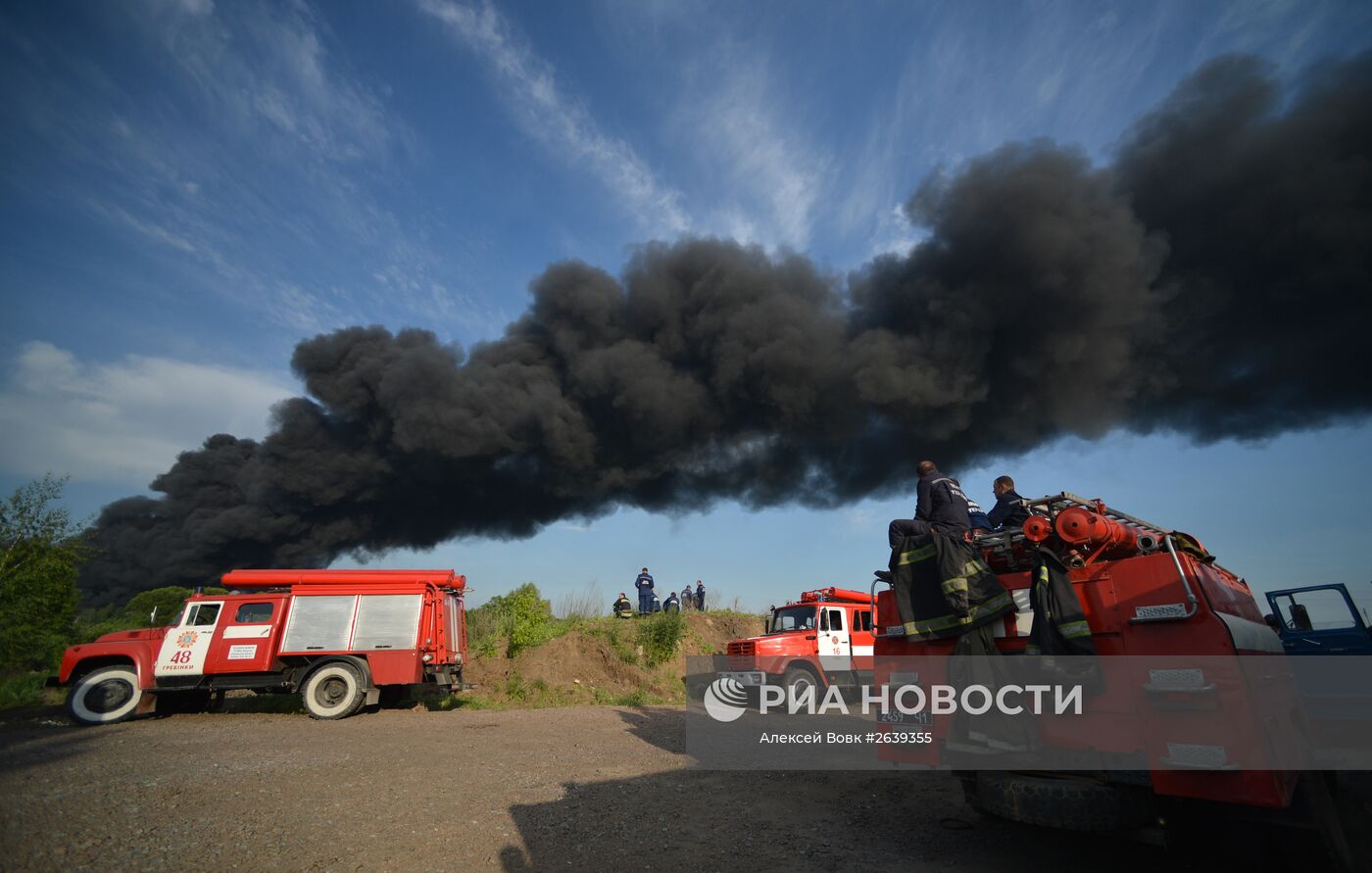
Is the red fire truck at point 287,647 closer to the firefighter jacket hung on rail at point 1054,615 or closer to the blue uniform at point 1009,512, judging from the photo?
the blue uniform at point 1009,512

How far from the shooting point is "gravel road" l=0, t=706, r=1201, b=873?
386 centimetres

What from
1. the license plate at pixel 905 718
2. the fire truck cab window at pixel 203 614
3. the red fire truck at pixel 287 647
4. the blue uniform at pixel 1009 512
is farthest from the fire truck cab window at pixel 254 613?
the blue uniform at pixel 1009 512

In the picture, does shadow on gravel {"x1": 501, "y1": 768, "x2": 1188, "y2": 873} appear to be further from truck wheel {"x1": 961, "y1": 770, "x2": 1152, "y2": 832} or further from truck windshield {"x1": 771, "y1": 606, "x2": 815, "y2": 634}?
truck windshield {"x1": 771, "y1": 606, "x2": 815, "y2": 634}

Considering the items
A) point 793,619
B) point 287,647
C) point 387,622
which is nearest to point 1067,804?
point 793,619

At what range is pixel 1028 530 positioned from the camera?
3699mm

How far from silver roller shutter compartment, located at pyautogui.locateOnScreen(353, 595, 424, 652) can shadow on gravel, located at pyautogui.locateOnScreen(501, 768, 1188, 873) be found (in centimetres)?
637

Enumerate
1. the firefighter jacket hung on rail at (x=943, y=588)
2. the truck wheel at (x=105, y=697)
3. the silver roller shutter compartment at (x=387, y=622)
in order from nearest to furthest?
1. the firefighter jacket hung on rail at (x=943, y=588)
2. the truck wheel at (x=105, y=697)
3. the silver roller shutter compartment at (x=387, y=622)

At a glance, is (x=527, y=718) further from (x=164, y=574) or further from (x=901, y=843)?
(x=164, y=574)

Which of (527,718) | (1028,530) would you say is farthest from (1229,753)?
(527,718)

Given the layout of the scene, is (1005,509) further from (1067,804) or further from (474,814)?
(474,814)

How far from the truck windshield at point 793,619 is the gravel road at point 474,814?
536 centimetres

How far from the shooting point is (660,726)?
9922 mm

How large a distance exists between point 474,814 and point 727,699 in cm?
740

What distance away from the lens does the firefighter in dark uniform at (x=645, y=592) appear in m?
19.8
